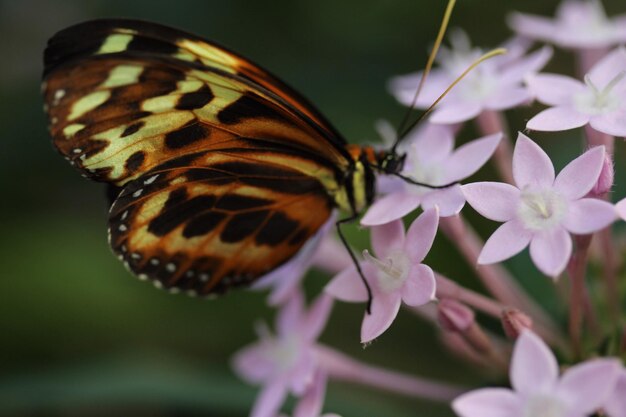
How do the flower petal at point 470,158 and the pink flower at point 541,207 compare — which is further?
the flower petal at point 470,158

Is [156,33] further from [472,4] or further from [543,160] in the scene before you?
[472,4]

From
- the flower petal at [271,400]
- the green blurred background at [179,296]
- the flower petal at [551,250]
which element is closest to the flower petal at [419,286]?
the flower petal at [551,250]

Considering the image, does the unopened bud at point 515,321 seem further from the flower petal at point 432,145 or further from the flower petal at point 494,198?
the flower petal at point 432,145

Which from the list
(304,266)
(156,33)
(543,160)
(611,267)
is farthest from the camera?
(304,266)

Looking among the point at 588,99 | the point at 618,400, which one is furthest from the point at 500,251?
the point at 588,99

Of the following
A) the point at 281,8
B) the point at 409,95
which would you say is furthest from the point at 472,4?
the point at 409,95

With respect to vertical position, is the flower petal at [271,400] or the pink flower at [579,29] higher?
the pink flower at [579,29]
